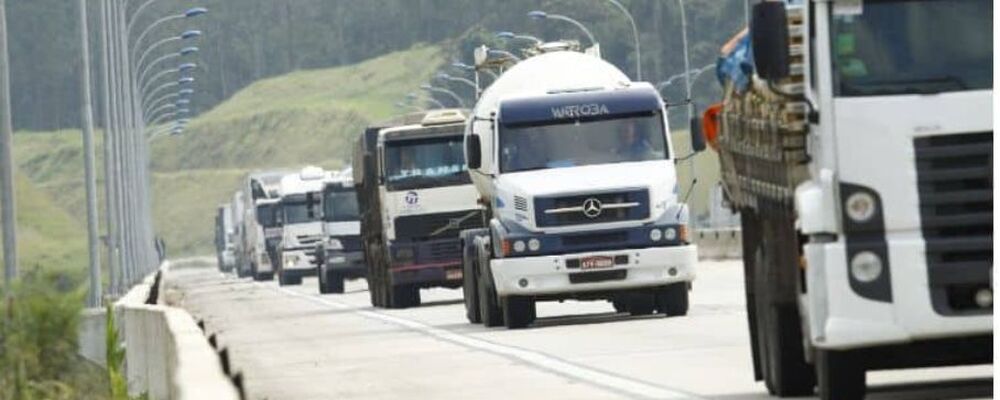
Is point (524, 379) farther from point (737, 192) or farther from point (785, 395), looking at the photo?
point (785, 395)

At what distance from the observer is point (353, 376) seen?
74.6 feet

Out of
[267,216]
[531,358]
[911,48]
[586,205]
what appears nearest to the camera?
[911,48]

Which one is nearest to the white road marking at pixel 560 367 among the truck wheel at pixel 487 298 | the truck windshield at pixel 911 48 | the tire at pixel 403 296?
the truck wheel at pixel 487 298

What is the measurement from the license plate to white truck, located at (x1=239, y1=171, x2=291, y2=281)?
5206cm

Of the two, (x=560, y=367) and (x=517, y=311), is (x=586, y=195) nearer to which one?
(x=517, y=311)

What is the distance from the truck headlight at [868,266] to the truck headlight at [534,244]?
16.5 metres

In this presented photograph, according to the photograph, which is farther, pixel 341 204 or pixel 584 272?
pixel 341 204

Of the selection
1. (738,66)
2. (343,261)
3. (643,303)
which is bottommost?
(343,261)

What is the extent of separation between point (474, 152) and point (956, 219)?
59.2 feet

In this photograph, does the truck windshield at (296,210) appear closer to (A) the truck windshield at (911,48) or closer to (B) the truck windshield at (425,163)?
(B) the truck windshield at (425,163)

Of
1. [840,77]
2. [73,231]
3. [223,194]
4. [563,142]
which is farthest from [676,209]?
[223,194]

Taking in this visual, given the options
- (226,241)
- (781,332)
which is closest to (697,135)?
(781,332)

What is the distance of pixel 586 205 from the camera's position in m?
30.4

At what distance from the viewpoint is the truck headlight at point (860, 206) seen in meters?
14.2
